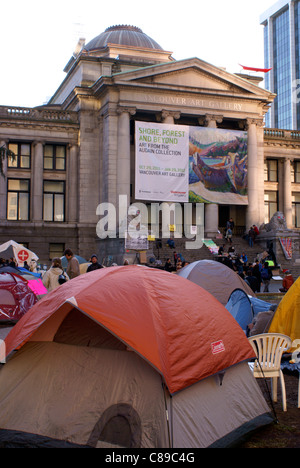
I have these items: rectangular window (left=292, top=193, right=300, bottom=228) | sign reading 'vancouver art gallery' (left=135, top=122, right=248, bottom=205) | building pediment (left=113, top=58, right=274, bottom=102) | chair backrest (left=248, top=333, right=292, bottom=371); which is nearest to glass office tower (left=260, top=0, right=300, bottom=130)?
rectangular window (left=292, top=193, right=300, bottom=228)

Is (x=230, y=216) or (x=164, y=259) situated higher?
(x=230, y=216)

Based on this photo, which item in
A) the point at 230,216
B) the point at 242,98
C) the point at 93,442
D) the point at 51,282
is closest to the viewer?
the point at 93,442

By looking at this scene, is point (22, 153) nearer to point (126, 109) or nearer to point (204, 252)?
point (126, 109)

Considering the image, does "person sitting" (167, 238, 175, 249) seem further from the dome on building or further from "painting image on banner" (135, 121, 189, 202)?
the dome on building

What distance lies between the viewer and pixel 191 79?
39.8 metres

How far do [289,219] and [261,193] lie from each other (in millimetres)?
5540

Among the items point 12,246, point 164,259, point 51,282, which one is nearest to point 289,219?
point 164,259

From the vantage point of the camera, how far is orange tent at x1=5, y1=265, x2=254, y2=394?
661 cm

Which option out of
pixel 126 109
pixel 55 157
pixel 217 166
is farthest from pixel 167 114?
pixel 55 157

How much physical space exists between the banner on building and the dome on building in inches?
909

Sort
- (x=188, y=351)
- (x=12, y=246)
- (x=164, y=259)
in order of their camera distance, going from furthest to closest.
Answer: (x=164, y=259)
(x=12, y=246)
(x=188, y=351)

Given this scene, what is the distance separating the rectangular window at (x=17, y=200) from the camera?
40.4 metres

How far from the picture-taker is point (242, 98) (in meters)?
40.8
